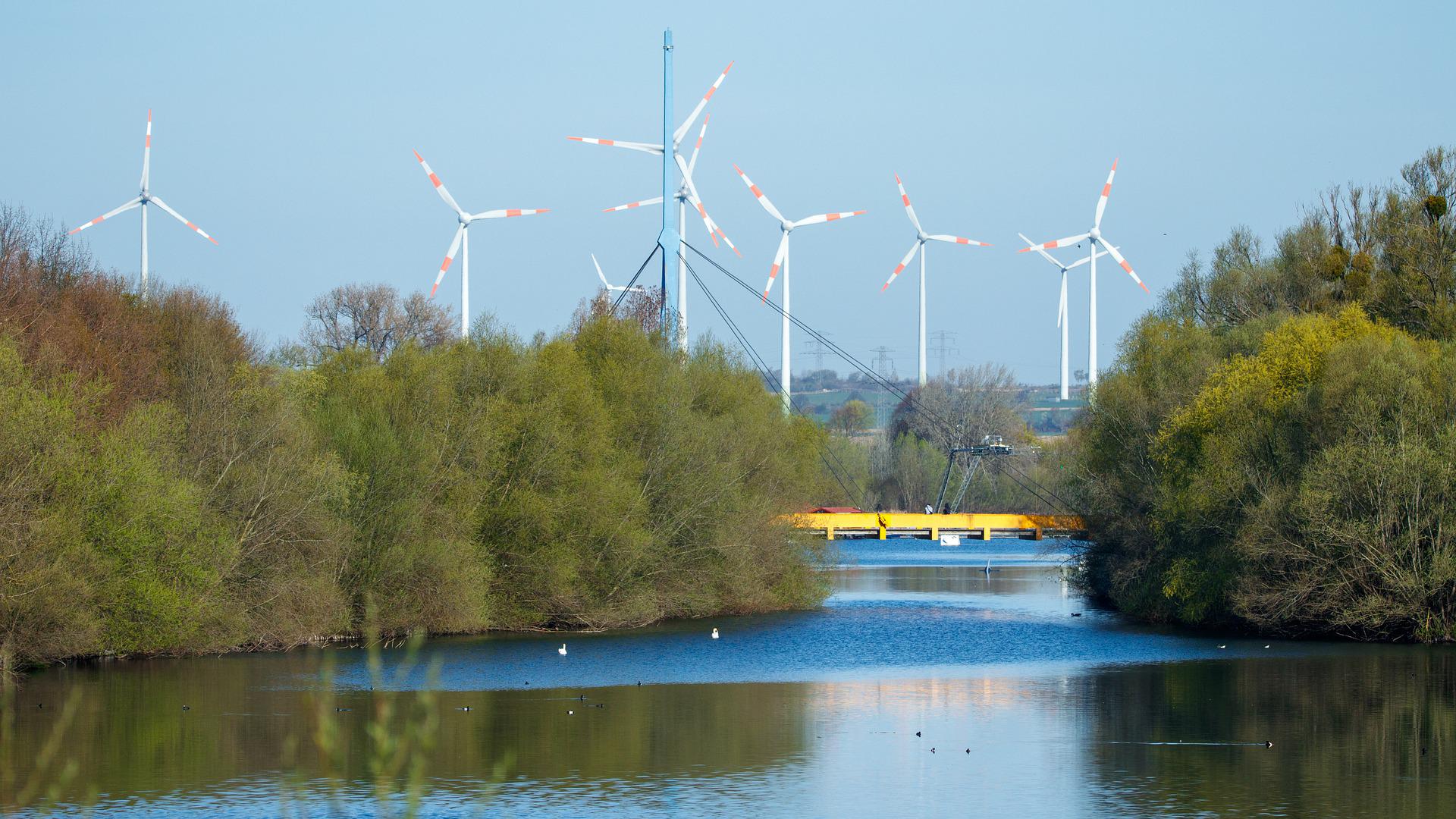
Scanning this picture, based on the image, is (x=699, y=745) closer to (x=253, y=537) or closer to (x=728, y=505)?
(x=253, y=537)

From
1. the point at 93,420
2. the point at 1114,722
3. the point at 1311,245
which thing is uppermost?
the point at 1311,245

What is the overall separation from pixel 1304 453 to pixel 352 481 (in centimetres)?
2724

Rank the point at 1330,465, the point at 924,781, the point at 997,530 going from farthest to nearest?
the point at 997,530 < the point at 1330,465 < the point at 924,781

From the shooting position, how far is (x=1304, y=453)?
4528 centimetres

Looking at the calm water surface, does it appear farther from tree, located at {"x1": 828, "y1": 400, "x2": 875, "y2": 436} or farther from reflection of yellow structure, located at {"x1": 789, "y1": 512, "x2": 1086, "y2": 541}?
tree, located at {"x1": 828, "y1": 400, "x2": 875, "y2": 436}

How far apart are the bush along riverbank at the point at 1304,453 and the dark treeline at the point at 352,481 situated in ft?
41.7

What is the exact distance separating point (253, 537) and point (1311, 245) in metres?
43.2

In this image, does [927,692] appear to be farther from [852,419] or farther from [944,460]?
[852,419]

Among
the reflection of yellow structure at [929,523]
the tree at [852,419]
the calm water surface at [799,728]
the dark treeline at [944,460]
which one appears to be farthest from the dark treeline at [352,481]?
the tree at [852,419]

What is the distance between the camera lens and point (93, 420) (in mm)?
37781

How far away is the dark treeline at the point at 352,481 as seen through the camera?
35.0 metres

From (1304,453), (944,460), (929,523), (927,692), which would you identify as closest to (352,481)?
(927,692)

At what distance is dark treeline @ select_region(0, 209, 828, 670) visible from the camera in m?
35.0

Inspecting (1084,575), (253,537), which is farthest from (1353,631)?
(253,537)
